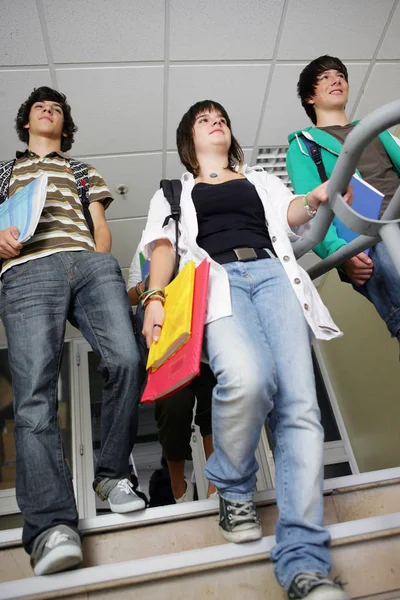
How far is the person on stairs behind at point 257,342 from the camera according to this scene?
0.94 metres

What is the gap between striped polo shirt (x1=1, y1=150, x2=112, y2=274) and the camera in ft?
4.61

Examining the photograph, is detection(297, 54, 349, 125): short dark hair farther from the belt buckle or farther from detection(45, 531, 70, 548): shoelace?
detection(45, 531, 70, 548): shoelace

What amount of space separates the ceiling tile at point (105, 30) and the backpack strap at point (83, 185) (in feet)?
4.19

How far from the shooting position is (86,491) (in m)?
3.72

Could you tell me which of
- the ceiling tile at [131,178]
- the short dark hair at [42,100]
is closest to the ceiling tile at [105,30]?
the ceiling tile at [131,178]

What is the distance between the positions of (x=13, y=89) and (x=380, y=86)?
7.83ft

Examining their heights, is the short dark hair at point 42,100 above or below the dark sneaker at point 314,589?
above

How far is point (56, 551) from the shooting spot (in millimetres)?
914

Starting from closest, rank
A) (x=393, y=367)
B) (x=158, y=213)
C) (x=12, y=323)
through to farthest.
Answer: (x=12, y=323) → (x=158, y=213) → (x=393, y=367)

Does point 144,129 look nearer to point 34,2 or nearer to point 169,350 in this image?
point 34,2

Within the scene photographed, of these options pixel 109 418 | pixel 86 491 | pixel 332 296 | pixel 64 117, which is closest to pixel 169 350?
pixel 109 418

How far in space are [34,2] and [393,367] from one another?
10.3 feet

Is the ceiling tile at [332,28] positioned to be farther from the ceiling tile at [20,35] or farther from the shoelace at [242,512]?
the shoelace at [242,512]

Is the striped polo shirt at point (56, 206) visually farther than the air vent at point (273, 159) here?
No
